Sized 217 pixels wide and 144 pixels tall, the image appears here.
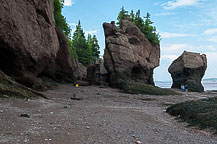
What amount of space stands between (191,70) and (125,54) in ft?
57.1

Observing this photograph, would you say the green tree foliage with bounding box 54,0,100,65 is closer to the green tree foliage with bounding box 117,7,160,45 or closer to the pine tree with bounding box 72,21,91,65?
the pine tree with bounding box 72,21,91,65

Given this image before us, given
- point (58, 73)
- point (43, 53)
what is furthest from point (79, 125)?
point (58, 73)

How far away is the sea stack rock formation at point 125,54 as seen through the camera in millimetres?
30353

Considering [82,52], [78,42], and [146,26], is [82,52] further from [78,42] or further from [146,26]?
[146,26]

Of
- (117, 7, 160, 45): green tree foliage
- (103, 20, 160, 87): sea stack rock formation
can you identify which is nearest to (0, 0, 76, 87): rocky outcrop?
(103, 20, 160, 87): sea stack rock formation

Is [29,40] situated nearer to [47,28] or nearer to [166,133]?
[47,28]

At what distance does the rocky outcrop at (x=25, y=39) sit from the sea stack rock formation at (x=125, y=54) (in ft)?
38.8

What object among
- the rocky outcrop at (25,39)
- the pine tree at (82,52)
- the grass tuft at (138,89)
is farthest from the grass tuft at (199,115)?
the pine tree at (82,52)

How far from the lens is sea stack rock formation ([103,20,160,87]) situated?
30353 millimetres

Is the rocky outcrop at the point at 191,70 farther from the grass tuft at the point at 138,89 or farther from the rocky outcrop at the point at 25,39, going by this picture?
the rocky outcrop at the point at 25,39

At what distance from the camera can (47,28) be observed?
18938 millimetres

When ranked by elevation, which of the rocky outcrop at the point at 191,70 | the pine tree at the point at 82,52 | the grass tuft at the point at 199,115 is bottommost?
the grass tuft at the point at 199,115

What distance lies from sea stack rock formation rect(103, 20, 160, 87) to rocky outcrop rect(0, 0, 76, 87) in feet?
38.8

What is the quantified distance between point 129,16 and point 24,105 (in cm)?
3842
